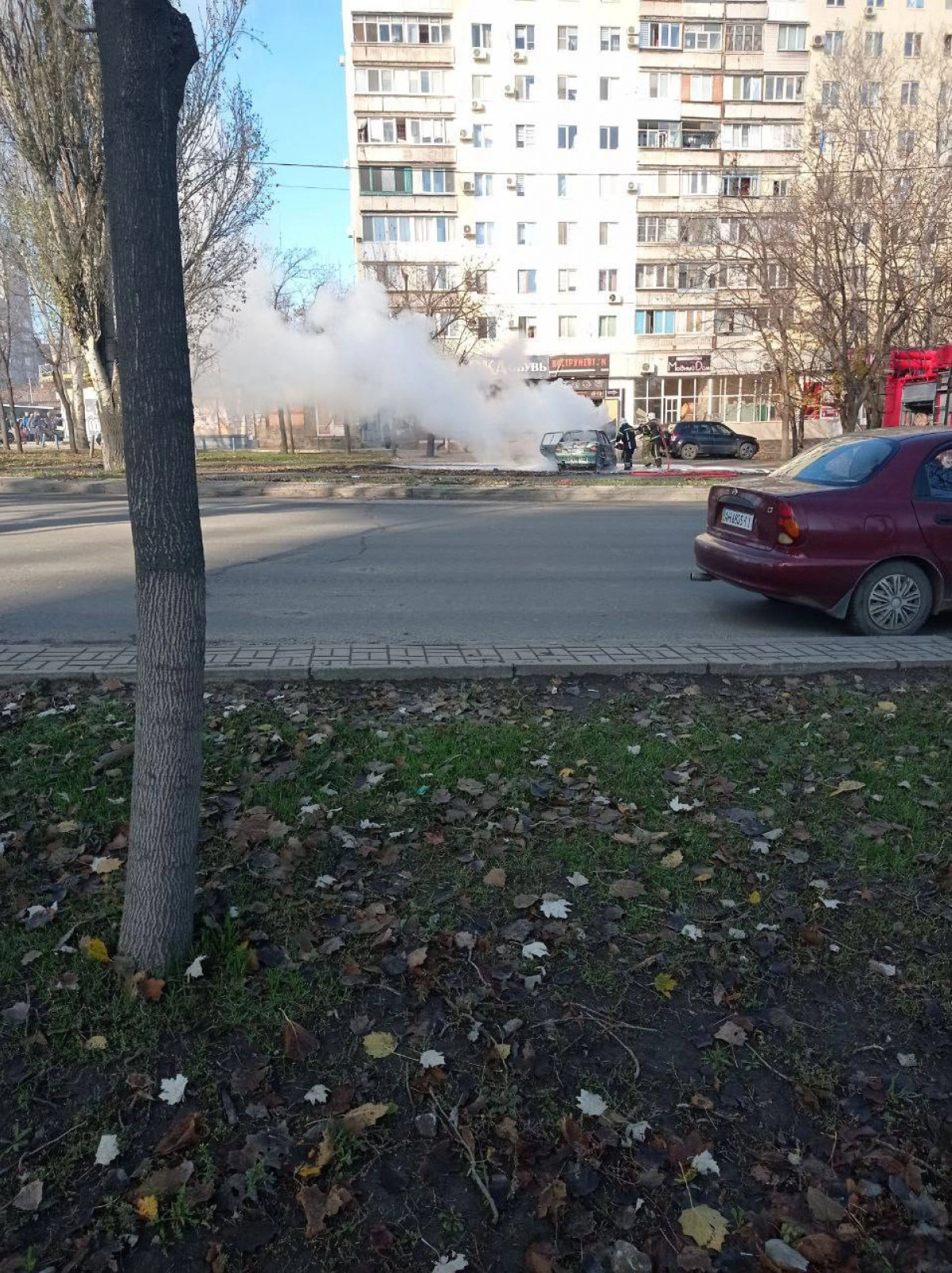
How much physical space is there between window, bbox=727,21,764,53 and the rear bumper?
2140 inches

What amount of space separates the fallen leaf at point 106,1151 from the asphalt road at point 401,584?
4310mm

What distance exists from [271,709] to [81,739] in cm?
93

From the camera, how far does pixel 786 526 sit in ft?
21.9

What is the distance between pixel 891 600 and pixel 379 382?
30846mm

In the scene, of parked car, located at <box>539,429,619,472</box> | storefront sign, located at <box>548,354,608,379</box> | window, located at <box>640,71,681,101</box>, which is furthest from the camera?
storefront sign, located at <box>548,354,608,379</box>

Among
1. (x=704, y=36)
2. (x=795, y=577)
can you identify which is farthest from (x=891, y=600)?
(x=704, y=36)

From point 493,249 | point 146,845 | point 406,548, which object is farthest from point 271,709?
point 493,249

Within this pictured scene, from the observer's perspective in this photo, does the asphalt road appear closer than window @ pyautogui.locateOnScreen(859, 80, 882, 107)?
Yes

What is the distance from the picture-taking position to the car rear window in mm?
6816

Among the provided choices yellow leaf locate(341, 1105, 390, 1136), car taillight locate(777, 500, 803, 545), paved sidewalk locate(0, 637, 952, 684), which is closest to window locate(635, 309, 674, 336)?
car taillight locate(777, 500, 803, 545)

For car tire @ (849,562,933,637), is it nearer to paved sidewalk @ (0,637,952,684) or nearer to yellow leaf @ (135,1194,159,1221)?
paved sidewalk @ (0,637,952,684)

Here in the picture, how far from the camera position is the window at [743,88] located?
50.0 meters

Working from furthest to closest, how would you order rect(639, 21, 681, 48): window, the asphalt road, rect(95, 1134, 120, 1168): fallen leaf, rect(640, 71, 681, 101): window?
rect(640, 71, 681, 101): window < rect(639, 21, 681, 48): window < the asphalt road < rect(95, 1134, 120, 1168): fallen leaf

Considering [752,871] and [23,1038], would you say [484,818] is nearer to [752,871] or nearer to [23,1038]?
[752,871]
